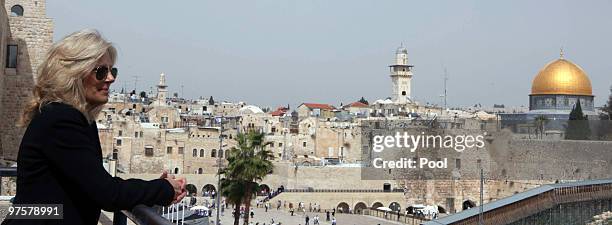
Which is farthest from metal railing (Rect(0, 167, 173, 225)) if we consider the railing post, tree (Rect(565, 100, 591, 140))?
tree (Rect(565, 100, 591, 140))

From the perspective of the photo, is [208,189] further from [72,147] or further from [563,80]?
[72,147]

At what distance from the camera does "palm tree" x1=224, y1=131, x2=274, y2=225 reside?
76.0 ft

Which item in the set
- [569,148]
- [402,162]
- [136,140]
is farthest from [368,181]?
[136,140]

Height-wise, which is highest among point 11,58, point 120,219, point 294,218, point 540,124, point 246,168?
point 11,58

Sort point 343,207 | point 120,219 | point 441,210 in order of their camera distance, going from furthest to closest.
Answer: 1. point 441,210
2. point 343,207
3. point 120,219

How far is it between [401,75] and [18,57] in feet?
183

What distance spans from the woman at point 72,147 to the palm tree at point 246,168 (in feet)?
68.9

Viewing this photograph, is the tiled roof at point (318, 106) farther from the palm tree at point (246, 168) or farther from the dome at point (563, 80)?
the palm tree at point (246, 168)

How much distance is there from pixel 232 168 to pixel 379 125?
97.0 ft

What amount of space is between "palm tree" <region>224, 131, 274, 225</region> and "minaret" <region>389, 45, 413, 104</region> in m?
46.4

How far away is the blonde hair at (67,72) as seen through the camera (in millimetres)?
1749

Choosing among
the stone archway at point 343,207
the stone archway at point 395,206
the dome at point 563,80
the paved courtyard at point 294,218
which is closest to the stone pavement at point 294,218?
the paved courtyard at point 294,218

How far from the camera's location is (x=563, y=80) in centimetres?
5144

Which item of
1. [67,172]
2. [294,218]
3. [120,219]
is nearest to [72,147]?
[67,172]
